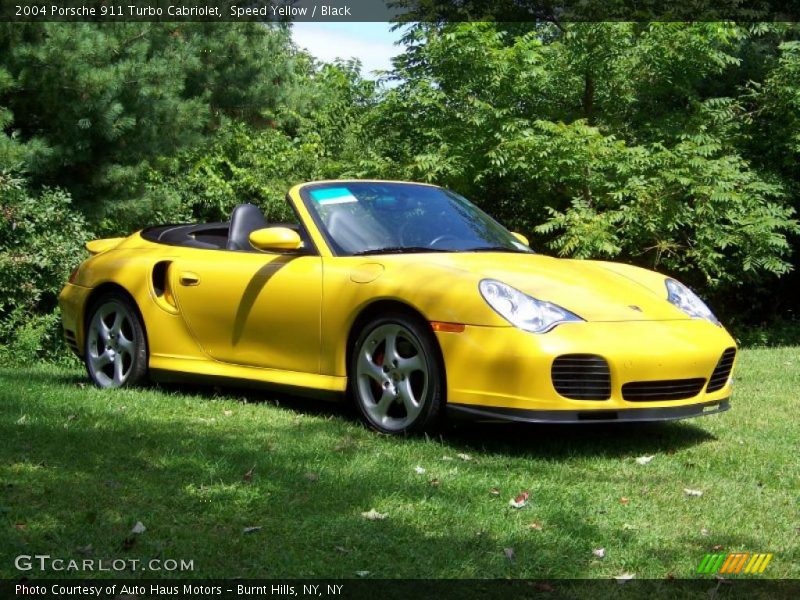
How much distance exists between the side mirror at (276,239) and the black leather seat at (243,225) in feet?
2.50

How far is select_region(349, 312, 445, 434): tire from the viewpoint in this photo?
5992 mm

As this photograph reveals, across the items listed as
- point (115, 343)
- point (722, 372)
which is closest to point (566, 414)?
point (722, 372)

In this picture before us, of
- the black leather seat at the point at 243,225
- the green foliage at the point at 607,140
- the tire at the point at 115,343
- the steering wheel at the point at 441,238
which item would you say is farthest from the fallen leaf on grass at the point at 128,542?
the green foliage at the point at 607,140

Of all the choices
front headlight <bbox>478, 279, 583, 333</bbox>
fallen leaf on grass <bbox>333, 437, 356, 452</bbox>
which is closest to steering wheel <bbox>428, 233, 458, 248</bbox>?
front headlight <bbox>478, 279, 583, 333</bbox>

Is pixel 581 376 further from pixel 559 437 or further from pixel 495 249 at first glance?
pixel 495 249

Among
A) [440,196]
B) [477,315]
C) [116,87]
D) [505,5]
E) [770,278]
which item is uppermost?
[505,5]

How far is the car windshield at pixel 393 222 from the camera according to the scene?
684 cm

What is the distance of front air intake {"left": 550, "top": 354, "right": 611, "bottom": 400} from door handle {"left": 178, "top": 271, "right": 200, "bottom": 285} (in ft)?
9.06

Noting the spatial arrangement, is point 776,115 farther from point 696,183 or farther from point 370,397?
point 370,397

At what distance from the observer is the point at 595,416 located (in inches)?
227

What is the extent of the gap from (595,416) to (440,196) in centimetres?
233

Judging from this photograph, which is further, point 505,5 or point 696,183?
point 505,5

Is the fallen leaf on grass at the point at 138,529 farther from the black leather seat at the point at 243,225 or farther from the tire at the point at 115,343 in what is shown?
the tire at the point at 115,343

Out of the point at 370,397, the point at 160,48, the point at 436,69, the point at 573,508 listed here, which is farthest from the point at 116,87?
the point at 573,508
